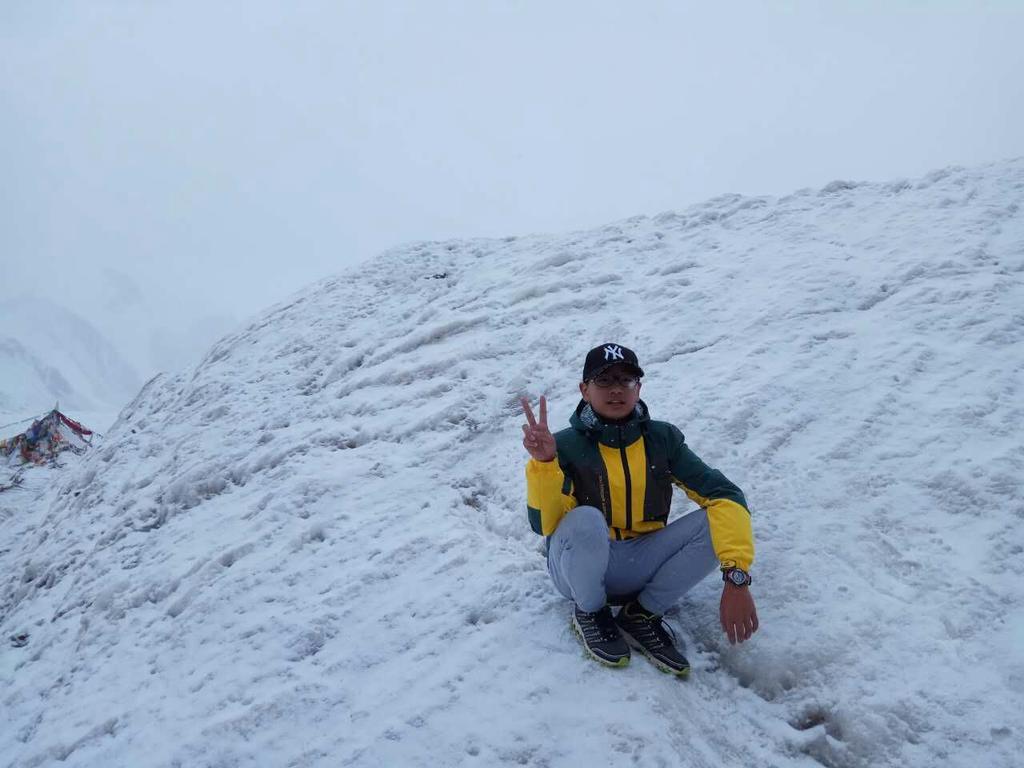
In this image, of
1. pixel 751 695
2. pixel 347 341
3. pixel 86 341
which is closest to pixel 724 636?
pixel 751 695

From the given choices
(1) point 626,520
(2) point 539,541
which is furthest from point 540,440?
(2) point 539,541

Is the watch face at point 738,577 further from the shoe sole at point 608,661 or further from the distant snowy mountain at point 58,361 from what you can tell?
the distant snowy mountain at point 58,361

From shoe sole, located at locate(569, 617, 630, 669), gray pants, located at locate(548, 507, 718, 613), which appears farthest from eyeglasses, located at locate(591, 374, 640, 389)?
shoe sole, located at locate(569, 617, 630, 669)

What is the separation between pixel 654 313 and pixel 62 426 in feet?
53.0

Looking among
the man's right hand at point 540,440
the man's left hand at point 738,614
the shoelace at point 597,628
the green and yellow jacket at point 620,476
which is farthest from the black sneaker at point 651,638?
the man's right hand at point 540,440

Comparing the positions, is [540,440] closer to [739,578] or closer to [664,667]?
[739,578]

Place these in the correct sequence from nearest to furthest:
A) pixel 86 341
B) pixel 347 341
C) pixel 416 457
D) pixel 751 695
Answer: pixel 751 695, pixel 416 457, pixel 347 341, pixel 86 341

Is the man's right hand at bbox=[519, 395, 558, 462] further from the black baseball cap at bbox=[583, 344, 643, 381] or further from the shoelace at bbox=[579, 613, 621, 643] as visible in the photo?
the shoelace at bbox=[579, 613, 621, 643]

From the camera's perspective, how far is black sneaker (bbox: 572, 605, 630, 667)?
296cm

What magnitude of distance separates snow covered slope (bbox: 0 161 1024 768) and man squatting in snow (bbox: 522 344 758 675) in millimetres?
263

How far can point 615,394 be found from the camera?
310 centimetres

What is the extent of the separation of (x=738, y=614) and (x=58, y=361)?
102 metres

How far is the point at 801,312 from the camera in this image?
21.0 ft

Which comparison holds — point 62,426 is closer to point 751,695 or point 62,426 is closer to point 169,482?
point 169,482
